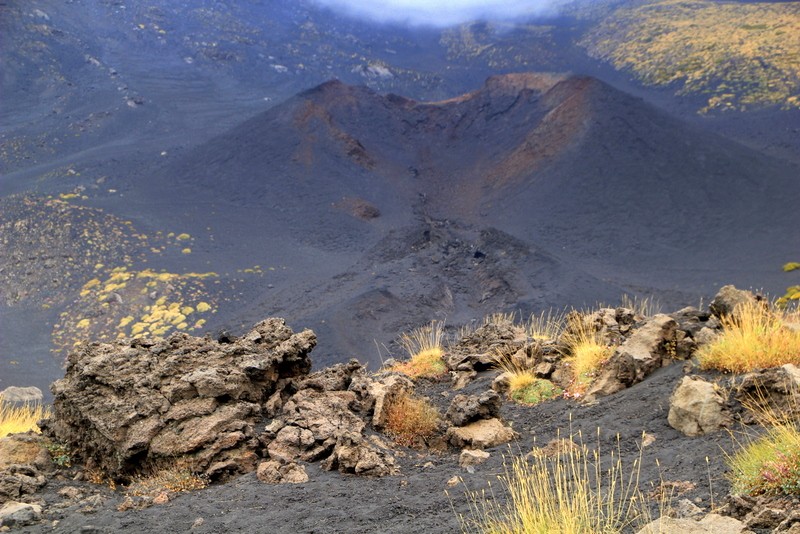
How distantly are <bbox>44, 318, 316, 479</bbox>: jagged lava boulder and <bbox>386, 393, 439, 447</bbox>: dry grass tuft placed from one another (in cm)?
124

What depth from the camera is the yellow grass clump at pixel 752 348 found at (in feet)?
18.1

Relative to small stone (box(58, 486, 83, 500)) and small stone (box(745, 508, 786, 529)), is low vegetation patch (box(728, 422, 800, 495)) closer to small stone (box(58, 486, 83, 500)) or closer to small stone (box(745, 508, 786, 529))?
small stone (box(745, 508, 786, 529))

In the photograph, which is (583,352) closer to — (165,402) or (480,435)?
(480,435)

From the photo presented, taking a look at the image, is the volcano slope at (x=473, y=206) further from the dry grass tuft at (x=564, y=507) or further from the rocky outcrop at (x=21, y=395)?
the dry grass tuft at (x=564, y=507)

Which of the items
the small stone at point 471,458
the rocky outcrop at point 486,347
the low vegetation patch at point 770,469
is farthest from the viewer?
the rocky outcrop at point 486,347

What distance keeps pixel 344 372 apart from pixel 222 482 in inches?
87.6

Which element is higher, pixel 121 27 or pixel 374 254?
pixel 121 27

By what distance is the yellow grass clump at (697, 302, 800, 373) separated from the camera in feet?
18.1

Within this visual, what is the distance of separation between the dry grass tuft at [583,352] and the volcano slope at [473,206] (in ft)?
43.7

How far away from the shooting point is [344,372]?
734 centimetres

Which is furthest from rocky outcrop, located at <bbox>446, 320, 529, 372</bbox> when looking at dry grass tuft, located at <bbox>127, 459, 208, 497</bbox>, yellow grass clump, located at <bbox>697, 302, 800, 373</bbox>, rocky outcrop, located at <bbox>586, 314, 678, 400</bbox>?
dry grass tuft, located at <bbox>127, 459, 208, 497</bbox>

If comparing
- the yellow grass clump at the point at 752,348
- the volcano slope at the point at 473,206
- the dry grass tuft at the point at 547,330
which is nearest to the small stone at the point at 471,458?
the yellow grass clump at the point at 752,348

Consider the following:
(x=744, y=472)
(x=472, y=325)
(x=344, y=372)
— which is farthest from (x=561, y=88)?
(x=744, y=472)

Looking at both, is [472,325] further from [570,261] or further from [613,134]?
[613,134]
